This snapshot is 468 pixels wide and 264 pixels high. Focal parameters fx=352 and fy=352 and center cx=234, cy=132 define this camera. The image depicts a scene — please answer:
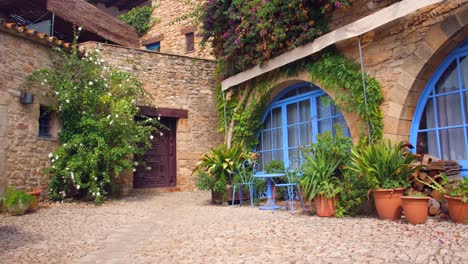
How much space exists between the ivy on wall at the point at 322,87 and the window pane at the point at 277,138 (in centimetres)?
46

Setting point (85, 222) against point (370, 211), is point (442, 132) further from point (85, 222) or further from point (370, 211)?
point (85, 222)

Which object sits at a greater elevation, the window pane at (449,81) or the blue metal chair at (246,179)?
the window pane at (449,81)

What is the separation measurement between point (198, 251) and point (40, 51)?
6.12 m

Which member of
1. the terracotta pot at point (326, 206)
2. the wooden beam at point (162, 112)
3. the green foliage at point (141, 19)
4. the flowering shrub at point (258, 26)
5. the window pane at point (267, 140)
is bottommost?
the terracotta pot at point (326, 206)

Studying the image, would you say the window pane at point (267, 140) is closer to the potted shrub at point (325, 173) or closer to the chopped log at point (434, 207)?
the potted shrub at point (325, 173)

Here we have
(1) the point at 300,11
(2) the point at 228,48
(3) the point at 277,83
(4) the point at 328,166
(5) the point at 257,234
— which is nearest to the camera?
(5) the point at 257,234

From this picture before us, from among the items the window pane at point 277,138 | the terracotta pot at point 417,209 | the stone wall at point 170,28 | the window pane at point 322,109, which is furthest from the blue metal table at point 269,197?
the stone wall at point 170,28

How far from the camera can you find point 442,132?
16.0 ft

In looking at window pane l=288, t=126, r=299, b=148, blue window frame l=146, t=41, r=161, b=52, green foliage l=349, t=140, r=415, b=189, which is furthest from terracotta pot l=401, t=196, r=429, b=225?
blue window frame l=146, t=41, r=161, b=52

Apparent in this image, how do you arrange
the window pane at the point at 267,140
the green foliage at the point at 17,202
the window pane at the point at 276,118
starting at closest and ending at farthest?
the green foliage at the point at 17,202
the window pane at the point at 276,118
the window pane at the point at 267,140

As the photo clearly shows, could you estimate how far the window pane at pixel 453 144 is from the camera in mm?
4688

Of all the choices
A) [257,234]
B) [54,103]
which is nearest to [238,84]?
[54,103]

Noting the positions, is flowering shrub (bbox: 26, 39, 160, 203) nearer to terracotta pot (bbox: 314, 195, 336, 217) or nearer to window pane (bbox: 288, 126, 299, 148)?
window pane (bbox: 288, 126, 299, 148)

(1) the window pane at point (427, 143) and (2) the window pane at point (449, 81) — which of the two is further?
(1) the window pane at point (427, 143)
